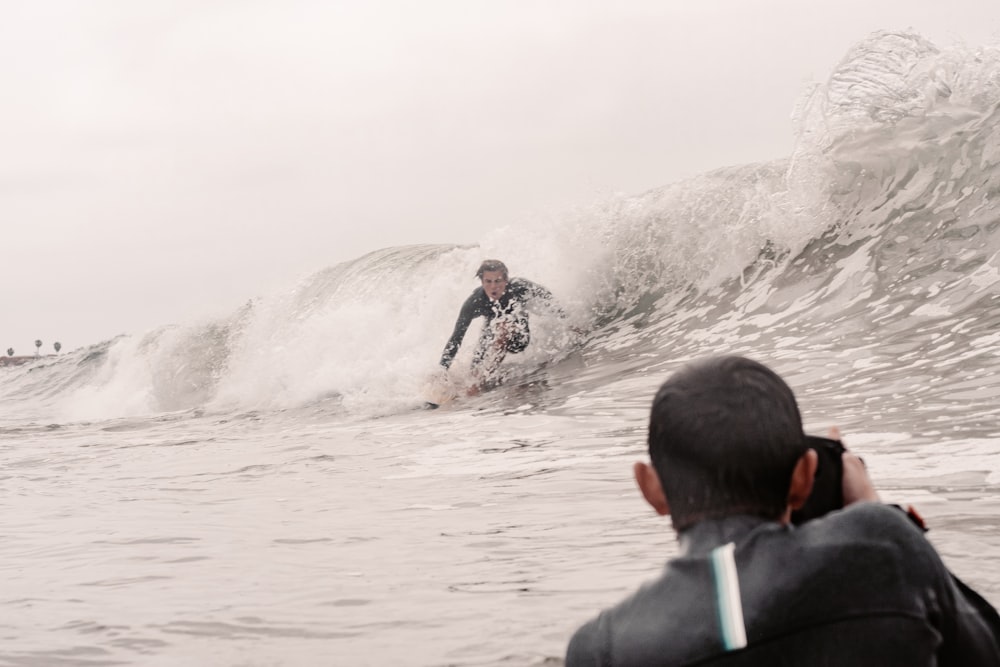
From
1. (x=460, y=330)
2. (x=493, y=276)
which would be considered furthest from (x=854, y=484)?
(x=460, y=330)

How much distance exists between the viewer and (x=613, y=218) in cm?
1439

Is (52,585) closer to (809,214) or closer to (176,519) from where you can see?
(176,519)

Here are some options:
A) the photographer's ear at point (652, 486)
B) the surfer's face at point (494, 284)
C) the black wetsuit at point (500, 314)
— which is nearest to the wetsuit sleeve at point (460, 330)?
the black wetsuit at point (500, 314)

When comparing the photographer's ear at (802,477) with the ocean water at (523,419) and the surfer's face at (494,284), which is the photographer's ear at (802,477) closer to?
the ocean water at (523,419)

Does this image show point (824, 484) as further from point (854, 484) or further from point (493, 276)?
point (493, 276)

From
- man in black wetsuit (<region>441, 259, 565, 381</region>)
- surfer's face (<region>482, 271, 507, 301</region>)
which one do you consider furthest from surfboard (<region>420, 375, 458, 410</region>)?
surfer's face (<region>482, 271, 507, 301</region>)

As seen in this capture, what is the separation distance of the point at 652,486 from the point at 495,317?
34.2 ft

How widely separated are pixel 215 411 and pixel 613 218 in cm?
612

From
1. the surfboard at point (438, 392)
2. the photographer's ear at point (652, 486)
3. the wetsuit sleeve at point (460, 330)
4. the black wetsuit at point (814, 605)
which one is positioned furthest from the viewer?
the wetsuit sleeve at point (460, 330)

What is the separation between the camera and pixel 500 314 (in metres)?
12.0

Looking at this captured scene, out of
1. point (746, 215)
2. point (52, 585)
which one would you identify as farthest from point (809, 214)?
point (52, 585)

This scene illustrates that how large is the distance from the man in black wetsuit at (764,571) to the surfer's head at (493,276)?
10044 millimetres

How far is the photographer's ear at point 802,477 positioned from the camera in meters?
1.44

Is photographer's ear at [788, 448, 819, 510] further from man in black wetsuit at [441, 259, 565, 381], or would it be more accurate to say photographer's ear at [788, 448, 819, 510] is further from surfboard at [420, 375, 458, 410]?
man in black wetsuit at [441, 259, 565, 381]
